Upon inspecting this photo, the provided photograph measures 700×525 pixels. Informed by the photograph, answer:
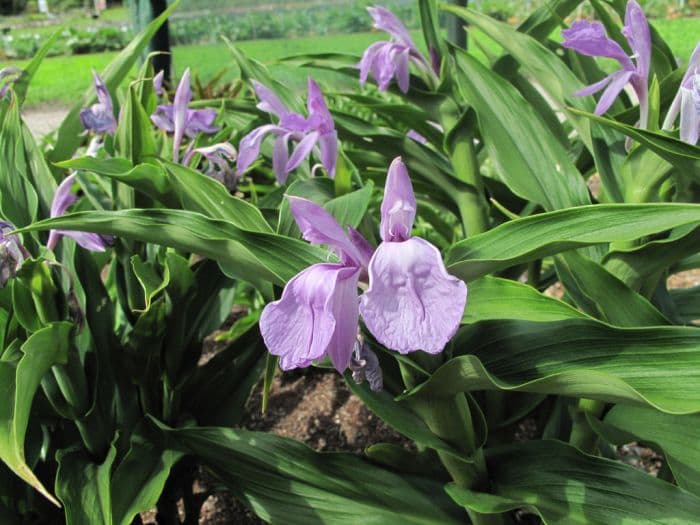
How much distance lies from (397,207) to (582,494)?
56 centimetres

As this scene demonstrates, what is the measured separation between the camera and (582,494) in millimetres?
1020

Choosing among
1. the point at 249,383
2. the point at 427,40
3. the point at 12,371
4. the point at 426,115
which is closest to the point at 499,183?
A: the point at 426,115

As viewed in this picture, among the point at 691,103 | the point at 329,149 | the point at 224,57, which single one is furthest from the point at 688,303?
the point at 224,57

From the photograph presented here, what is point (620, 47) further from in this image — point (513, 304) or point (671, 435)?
point (671, 435)

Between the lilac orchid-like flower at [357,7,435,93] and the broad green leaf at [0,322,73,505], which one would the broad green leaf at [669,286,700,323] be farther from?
the broad green leaf at [0,322,73,505]

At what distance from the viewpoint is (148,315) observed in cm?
122

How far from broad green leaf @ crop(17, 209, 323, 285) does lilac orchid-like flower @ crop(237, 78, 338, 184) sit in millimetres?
290

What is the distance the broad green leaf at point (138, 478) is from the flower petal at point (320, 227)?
1.85 ft

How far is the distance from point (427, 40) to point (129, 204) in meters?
0.78

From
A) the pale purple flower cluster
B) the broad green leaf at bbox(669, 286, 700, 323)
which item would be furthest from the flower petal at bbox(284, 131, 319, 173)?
the broad green leaf at bbox(669, 286, 700, 323)

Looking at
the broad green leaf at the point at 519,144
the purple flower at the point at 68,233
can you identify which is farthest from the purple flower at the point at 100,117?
the broad green leaf at the point at 519,144

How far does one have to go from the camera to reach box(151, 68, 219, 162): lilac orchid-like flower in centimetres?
135

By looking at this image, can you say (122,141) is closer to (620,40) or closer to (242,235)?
(242,235)

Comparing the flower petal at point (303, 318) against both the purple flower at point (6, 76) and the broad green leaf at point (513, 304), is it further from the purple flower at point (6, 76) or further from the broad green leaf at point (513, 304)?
the purple flower at point (6, 76)
